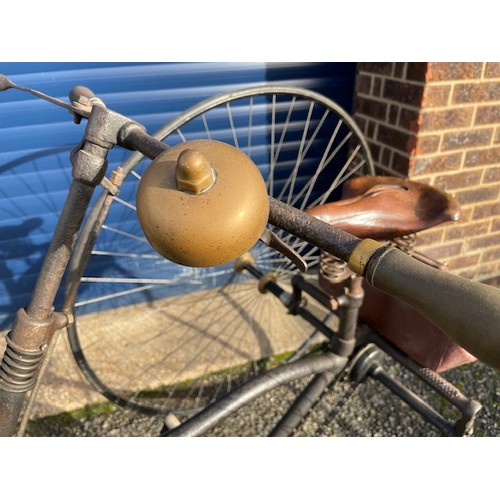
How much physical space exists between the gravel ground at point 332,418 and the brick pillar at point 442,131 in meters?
0.89

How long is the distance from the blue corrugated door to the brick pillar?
0.36 m

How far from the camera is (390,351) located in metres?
1.76

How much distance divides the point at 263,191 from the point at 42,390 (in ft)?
7.08

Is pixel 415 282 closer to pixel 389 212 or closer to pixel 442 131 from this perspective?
pixel 389 212

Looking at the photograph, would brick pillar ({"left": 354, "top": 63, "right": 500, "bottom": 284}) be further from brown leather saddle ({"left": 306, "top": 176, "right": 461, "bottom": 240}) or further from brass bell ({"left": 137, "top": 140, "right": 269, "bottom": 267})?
brass bell ({"left": 137, "top": 140, "right": 269, "bottom": 267})

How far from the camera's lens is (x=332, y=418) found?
7.41ft

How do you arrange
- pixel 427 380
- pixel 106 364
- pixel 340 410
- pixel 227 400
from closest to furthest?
pixel 227 400, pixel 427 380, pixel 340 410, pixel 106 364

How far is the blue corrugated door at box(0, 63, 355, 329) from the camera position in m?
2.36

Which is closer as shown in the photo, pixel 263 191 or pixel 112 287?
pixel 263 191

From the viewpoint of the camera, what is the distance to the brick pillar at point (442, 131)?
2.29m

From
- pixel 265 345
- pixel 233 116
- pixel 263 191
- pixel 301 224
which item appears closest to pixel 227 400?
pixel 301 224

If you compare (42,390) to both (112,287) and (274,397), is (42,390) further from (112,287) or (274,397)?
(274,397)

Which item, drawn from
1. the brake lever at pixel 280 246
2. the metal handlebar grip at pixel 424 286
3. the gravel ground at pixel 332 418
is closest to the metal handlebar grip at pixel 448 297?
the metal handlebar grip at pixel 424 286

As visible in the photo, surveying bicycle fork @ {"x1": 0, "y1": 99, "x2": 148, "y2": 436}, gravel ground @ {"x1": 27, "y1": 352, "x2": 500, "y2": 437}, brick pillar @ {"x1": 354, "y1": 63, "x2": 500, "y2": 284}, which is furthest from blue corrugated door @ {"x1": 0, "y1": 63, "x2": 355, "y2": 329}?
bicycle fork @ {"x1": 0, "y1": 99, "x2": 148, "y2": 436}
